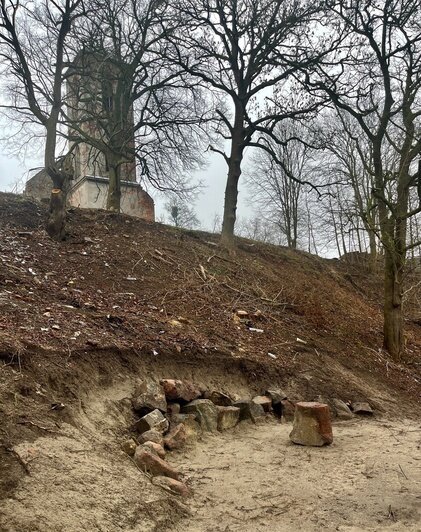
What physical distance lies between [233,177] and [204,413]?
1014cm

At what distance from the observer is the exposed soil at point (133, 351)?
354cm

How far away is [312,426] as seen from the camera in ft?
17.9

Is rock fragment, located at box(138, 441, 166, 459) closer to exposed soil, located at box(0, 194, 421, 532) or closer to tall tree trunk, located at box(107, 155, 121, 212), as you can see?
exposed soil, located at box(0, 194, 421, 532)

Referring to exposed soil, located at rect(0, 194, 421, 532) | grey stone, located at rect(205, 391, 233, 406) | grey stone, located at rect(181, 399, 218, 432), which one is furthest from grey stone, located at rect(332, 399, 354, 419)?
grey stone, located at rect(181, 399, 218, 432)

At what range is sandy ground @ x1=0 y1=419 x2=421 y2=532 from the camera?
322 centimetres

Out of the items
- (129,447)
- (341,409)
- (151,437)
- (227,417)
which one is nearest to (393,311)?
(341,409)

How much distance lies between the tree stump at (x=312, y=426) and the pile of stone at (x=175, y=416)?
89 centimetres

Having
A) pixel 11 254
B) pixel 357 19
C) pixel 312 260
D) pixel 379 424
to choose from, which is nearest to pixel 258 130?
pixel 357 19

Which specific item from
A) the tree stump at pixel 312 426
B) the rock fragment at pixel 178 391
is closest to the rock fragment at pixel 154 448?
the rock fragment at pixel 178 391

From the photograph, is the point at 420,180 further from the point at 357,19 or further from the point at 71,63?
the point at 71,63

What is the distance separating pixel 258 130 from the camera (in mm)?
14891

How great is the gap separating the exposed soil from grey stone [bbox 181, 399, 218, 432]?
0.97 ft

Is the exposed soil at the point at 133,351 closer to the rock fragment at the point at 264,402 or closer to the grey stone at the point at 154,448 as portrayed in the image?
the grey stone at the point at 154,448

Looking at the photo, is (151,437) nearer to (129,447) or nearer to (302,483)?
(129,447)
